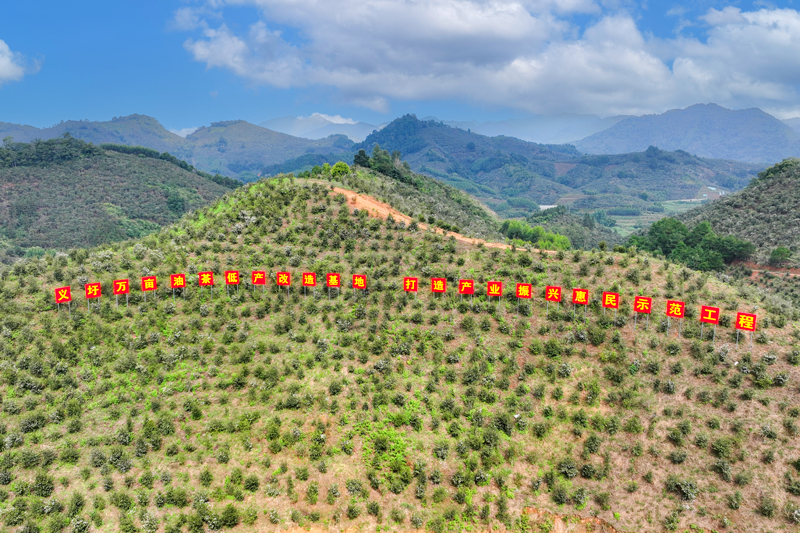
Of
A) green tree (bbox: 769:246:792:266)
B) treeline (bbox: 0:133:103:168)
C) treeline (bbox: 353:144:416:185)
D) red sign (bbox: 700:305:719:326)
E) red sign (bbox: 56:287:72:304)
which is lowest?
red sign (bbox: 56:287:72:304)

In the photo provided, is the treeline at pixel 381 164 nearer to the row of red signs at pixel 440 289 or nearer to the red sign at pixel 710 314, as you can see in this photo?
the row of red signs at pixel 440 289

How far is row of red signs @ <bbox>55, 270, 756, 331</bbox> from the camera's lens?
29.9m

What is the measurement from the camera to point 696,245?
3140 inches

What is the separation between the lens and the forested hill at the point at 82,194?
111m

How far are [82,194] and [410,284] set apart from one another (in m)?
139

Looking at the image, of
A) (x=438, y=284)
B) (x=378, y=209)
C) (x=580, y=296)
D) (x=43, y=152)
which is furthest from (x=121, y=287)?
(x=43, y=152)

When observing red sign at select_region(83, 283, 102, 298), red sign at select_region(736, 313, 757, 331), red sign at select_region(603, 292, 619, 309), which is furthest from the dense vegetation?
red sign at select_region(83, 283, 102, 298)

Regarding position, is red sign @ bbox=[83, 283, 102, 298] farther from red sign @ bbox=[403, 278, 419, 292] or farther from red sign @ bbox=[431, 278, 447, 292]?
red sign @ bbox=[431, 278, 447, 292]

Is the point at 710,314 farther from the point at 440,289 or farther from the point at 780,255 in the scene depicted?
the point at 780,255

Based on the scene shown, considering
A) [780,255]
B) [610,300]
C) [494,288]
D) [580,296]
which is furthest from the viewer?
[780,255]

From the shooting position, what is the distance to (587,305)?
3441 cm

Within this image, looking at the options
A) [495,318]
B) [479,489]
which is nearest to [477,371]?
[495,318]

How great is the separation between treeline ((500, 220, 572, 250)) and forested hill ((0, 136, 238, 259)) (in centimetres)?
10838

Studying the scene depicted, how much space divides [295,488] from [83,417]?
15.7m
